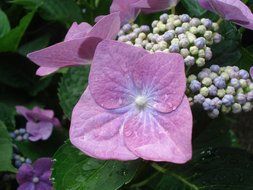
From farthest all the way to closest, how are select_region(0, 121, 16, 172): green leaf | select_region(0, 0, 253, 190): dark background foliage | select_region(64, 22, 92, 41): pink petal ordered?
1. select_region(0, 121, 16, 172): green leaf
2. select_region(0, 0, 253, 190): dark background foliage
3. select_region(64, 22, 92, 41): pink petal

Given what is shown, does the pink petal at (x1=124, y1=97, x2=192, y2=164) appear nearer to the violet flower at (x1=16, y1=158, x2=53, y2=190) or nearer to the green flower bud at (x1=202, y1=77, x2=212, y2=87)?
the green flower bud at (x1=202, y1=77, x2=212, y2=87)

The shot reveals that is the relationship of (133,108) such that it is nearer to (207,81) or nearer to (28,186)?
(207,81)

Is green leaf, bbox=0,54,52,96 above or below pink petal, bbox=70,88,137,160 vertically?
below

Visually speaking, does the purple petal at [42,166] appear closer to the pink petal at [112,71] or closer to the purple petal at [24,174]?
the purple petal at [24,174]

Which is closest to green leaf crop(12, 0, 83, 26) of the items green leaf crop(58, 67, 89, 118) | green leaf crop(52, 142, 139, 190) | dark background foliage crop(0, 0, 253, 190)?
dark background foliage crop(0, 0, 253, 190)

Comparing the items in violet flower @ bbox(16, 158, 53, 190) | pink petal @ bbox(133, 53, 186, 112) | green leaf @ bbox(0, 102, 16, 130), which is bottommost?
violet flower @ bbox(16, 158, 53, 190)

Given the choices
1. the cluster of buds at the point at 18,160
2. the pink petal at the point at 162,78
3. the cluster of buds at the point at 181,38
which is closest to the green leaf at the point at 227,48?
the cluster of buds at the point at 181,38
